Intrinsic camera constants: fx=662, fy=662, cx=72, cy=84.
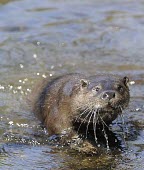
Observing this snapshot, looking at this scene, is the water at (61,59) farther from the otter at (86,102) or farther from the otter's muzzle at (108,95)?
the otter's muzzle at (108,95)

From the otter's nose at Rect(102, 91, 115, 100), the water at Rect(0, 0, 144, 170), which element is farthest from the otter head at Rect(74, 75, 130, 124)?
the water at Rect(0, 0, 144, 170)

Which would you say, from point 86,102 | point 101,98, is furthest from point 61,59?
point 101,98

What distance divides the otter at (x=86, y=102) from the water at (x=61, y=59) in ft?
0.75

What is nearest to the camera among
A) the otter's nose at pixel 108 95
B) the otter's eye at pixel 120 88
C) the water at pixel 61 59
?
the otter's nose at pixel 108 95

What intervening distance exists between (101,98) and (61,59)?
3.60 meters

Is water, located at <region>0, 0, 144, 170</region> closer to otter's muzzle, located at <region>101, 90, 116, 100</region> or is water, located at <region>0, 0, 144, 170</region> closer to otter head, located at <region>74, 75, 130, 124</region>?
otter head, located at <region>74, 75, 130, 124</region>

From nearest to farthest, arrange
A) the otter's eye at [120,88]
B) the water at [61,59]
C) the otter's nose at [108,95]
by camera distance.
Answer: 1. the otter's nose at [108,95]
2. the otter's eye at [120,88]
3. the water at [61,59]

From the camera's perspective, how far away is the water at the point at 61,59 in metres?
5.69

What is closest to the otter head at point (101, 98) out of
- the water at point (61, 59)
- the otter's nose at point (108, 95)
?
the otter's nose at point (108, 95)

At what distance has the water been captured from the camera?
569 centimetres

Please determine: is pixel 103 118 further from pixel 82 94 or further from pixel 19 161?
pixel 19 161

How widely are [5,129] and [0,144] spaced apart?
476 millimetres

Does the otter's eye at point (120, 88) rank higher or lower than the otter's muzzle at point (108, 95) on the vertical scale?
higher

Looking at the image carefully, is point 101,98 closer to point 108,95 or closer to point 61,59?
point 108,95
